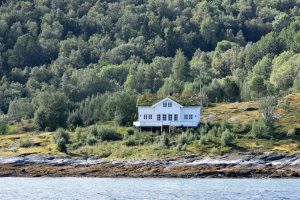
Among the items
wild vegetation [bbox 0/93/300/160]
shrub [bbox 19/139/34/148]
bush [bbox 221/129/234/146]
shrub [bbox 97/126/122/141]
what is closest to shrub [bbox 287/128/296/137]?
wild vegetation [bbox 0/93/300/160]

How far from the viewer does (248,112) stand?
5162 inches

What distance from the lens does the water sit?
77375 millimetres

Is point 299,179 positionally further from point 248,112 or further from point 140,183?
point 248,112

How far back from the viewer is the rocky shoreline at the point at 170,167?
9950 centimetres

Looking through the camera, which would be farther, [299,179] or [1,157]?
[1,157]

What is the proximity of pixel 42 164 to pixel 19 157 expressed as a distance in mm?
3977

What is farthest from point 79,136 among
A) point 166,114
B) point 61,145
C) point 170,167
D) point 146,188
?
point 146,188

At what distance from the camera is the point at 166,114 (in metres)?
124

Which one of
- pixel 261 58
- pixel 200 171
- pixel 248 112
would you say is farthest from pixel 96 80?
pixel 200 171

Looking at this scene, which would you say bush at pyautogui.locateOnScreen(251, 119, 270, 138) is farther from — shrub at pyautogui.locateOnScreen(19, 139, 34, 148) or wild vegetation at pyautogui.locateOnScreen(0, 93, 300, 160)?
shrub at pyautogui.locateOnScreen(19, 139, 34, 148)

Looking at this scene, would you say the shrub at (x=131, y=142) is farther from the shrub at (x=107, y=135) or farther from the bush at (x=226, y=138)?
the bush at (x=226, y=138)

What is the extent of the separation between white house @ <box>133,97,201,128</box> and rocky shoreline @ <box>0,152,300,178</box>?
1714 cm

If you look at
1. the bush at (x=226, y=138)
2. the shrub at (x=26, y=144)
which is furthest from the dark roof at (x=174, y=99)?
the shrub at (x=26, y=144)

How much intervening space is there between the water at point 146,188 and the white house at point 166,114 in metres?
26.3
